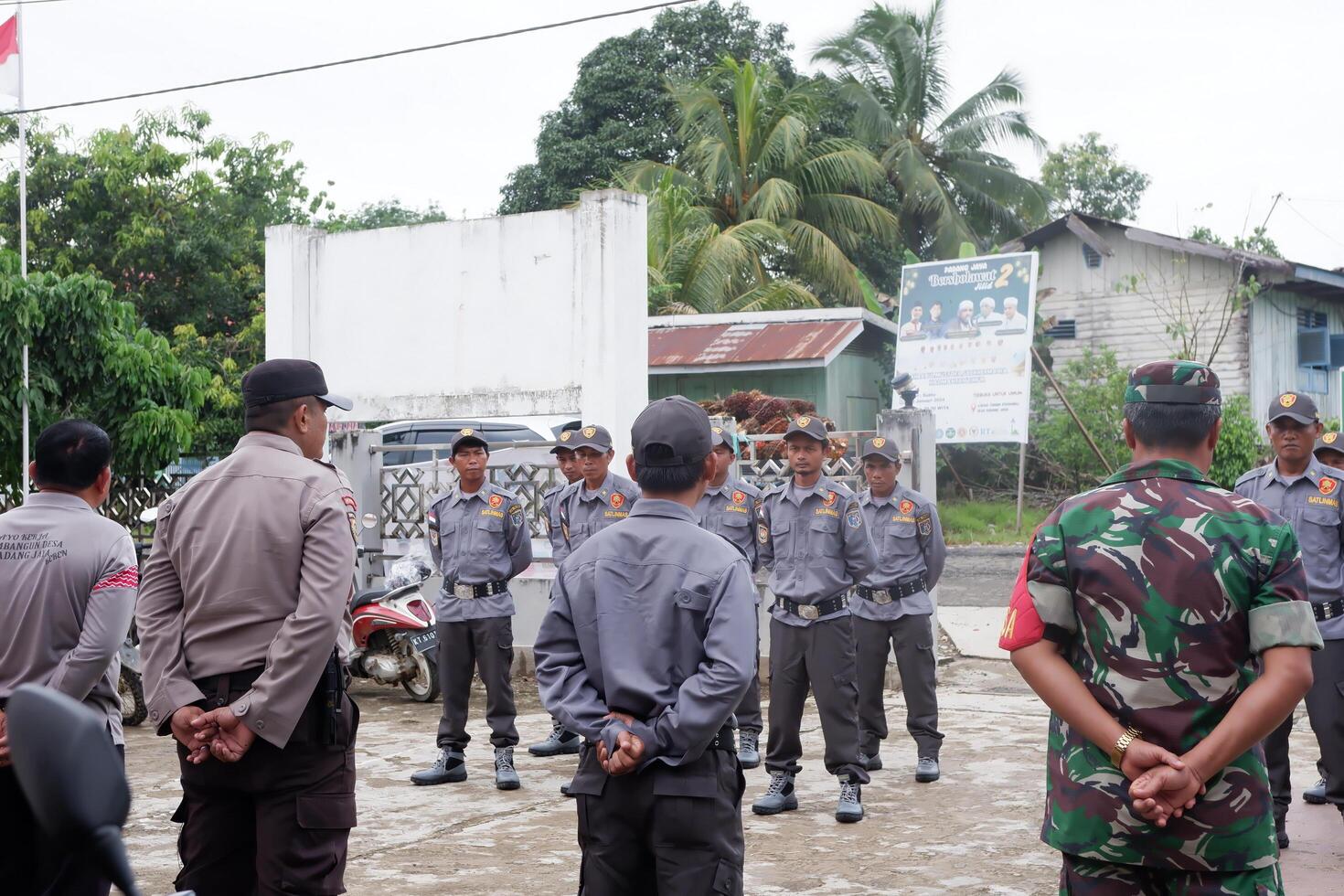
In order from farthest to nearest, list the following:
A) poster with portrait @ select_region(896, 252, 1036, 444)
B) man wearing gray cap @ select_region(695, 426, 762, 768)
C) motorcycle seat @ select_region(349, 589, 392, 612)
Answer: poster with portrait @ select_region(896, 252, 1036, 444)
motorcycle seat @ select_region(349, 589, 392, 612)
man wearing gray cap @ select_region(695, 426, 762, 768)

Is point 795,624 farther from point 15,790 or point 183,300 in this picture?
point 183,300

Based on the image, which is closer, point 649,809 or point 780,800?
point 649,809

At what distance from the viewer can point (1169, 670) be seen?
2854 millimetres

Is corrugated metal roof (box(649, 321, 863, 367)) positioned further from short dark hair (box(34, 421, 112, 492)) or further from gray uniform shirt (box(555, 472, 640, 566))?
short dark hair (box(34, 421, 112, 492))

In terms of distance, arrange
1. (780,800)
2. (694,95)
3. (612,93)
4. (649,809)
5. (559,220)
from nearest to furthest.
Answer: (649,809), (780,800), (559,220), (694,95), (612,93)

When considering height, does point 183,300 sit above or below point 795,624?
above

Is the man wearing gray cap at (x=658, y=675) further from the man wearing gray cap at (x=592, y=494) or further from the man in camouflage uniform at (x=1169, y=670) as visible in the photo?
the man wearing gray cap at (x=592, y=494)

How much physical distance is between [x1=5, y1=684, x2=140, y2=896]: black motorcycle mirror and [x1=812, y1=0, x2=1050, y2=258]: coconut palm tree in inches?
1049

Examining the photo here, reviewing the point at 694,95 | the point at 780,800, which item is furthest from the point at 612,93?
the point at 780,800

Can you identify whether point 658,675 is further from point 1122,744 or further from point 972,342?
point 972,342

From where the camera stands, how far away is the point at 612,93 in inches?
1137

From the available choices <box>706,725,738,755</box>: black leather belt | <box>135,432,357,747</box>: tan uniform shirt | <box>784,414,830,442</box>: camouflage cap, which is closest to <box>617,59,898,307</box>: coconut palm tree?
<box>784,414,830,442</box>: camouflage cap

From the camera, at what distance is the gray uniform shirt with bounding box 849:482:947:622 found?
25.4 feet

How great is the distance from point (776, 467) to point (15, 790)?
766 cm
